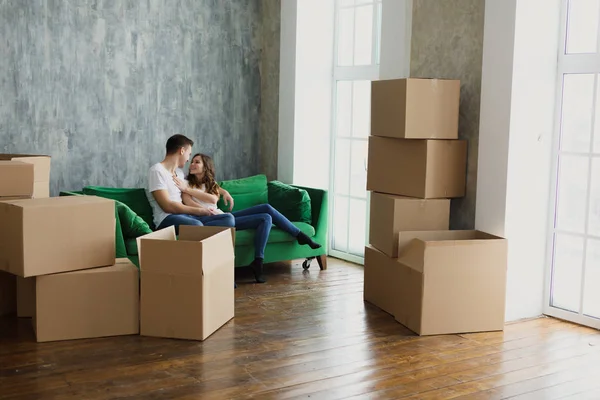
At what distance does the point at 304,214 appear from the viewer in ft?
20.6

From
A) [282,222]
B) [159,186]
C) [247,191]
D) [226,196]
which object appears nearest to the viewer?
[159,186]

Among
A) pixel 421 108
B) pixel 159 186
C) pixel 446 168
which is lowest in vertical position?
pixel 159 186

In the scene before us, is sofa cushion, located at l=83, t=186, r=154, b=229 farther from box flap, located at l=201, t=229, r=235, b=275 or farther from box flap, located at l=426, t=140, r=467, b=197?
box flap, located at l=426, t=140, r=467, b=197

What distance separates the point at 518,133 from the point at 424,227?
0.83m

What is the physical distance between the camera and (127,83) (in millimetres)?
6281

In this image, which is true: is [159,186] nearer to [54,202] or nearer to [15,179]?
[15,179]

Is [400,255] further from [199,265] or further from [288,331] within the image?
[199,265]

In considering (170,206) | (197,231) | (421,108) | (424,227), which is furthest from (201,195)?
(421,108)

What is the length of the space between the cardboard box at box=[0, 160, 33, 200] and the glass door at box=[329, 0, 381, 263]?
2.83 meters

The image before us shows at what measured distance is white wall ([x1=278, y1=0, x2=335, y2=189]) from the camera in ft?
22.2

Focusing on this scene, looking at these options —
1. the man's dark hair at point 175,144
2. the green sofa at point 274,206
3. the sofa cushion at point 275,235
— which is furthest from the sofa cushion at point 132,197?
Answer: the sofa cushion at point 275,235

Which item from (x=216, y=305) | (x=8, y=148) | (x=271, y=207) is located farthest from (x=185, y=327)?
(x=8, y=148)

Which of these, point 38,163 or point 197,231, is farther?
point 38,163

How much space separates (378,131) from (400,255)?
0.85 m
